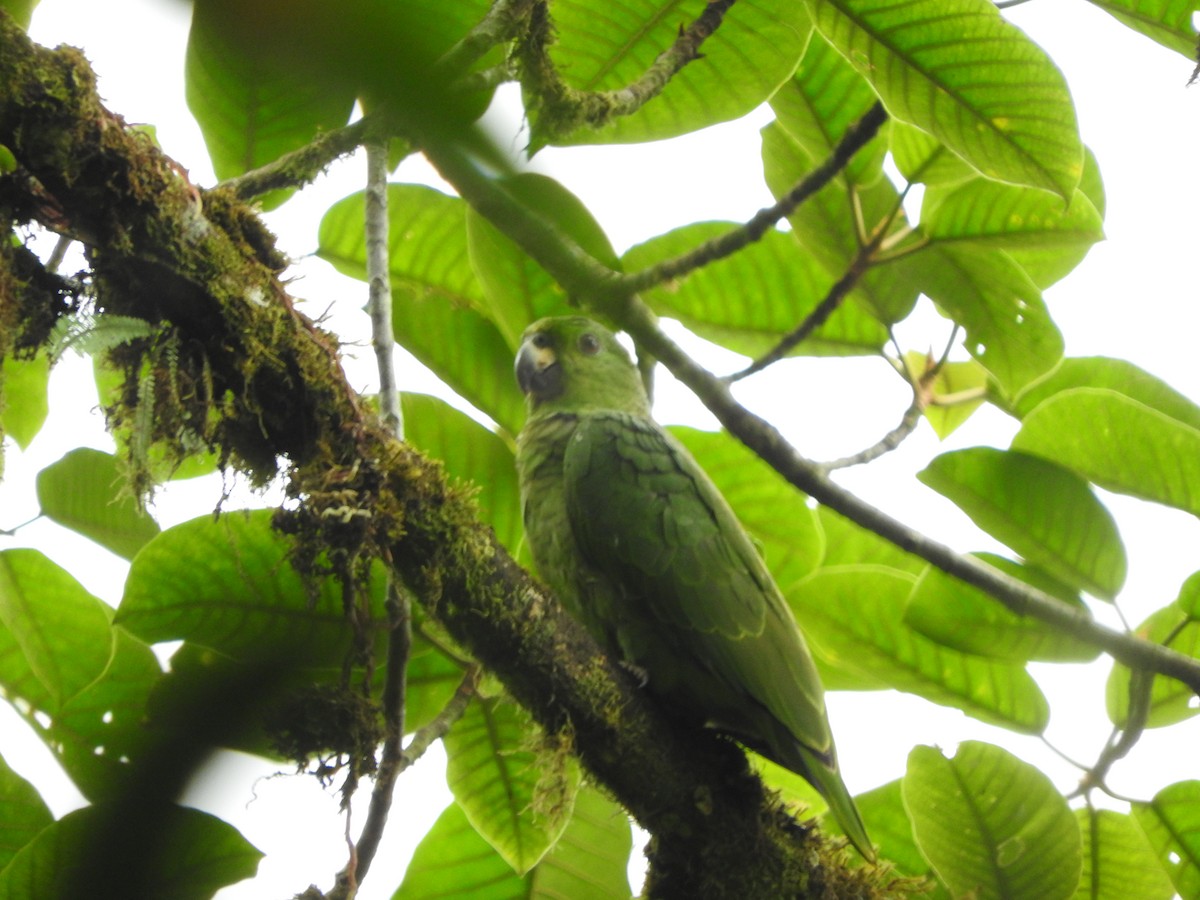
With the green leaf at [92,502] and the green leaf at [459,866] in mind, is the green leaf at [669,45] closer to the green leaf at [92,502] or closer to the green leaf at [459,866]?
the green leaf at [92,502]

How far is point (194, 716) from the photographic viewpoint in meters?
0.65

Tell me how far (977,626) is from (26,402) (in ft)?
7.11

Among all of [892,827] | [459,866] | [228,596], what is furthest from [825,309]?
[459,866]

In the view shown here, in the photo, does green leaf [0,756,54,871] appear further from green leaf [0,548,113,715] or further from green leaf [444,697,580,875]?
green leaf [444,697,580,875]

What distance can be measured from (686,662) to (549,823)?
1.46 feet

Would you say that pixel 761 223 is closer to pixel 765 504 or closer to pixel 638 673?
pixel 765 504

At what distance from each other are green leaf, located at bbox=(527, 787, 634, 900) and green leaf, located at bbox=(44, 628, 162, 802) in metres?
0.95

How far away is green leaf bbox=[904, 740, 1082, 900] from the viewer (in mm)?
2148

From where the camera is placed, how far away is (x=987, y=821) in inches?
86.1

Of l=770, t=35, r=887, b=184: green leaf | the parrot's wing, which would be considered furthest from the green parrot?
l=770, t=35, r=887, b=184: green leaf

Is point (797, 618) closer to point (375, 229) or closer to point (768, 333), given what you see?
point (768, 333)

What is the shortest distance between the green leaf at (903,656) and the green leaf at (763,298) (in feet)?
2.00

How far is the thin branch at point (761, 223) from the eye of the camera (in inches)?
81.7

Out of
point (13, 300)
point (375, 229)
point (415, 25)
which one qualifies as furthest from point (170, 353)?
point (415, 25)
